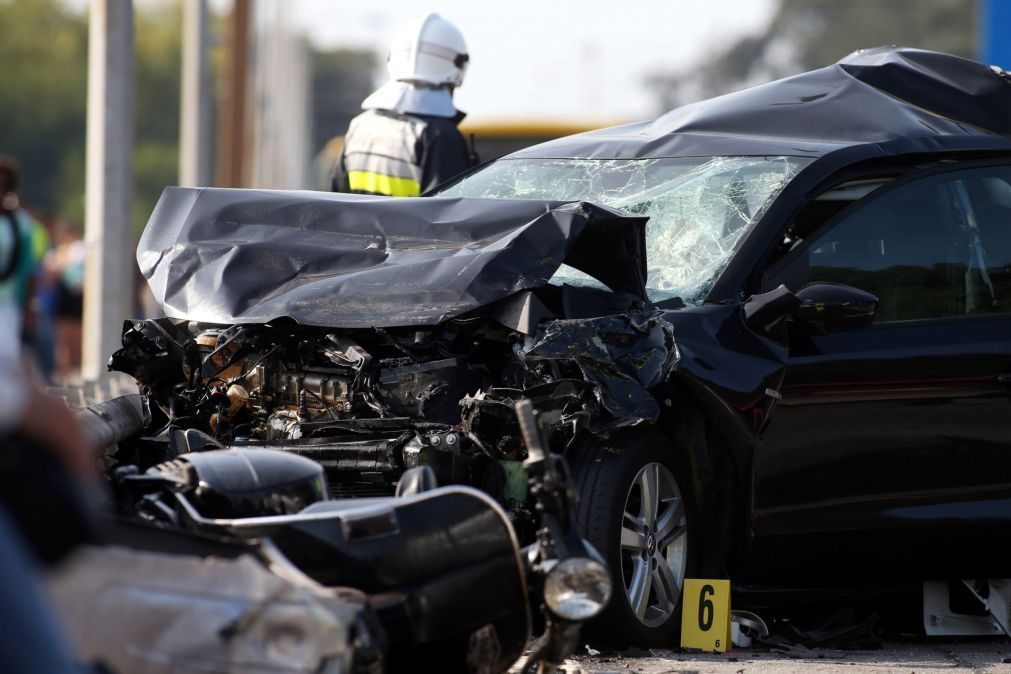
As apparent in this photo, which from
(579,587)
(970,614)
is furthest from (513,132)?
(579,587)

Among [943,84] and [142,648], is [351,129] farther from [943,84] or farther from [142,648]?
[142,648]

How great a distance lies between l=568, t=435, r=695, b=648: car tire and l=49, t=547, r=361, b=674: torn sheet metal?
1.83 m

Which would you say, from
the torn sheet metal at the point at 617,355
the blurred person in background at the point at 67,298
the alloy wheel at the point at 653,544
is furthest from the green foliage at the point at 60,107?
the torn sheet metal at the point at 617,355

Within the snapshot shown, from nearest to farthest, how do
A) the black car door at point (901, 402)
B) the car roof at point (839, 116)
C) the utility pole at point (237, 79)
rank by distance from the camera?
the black car door at point (901, 402) → the car roof at point (839, 116) → the utility pole at point (237, 79)

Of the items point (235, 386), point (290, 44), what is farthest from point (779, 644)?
point (290, 44)

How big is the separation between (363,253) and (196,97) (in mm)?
15706

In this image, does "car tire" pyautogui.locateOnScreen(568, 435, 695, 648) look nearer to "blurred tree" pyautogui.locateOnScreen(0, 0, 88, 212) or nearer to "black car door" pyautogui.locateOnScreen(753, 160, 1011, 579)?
"black car door" pyautogui.locateOnScreen(753, 160, 1011, 579)

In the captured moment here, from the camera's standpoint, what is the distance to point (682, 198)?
6.17 meters

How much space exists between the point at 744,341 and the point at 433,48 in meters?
3.60

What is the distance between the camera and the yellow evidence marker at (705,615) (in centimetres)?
549

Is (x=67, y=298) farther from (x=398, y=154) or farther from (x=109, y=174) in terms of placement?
(x=398, y=154)

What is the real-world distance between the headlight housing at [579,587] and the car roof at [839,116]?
242 cm

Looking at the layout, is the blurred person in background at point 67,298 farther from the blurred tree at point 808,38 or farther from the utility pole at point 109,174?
the blurred tree at point 808,38

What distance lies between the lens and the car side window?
5.97 meters
